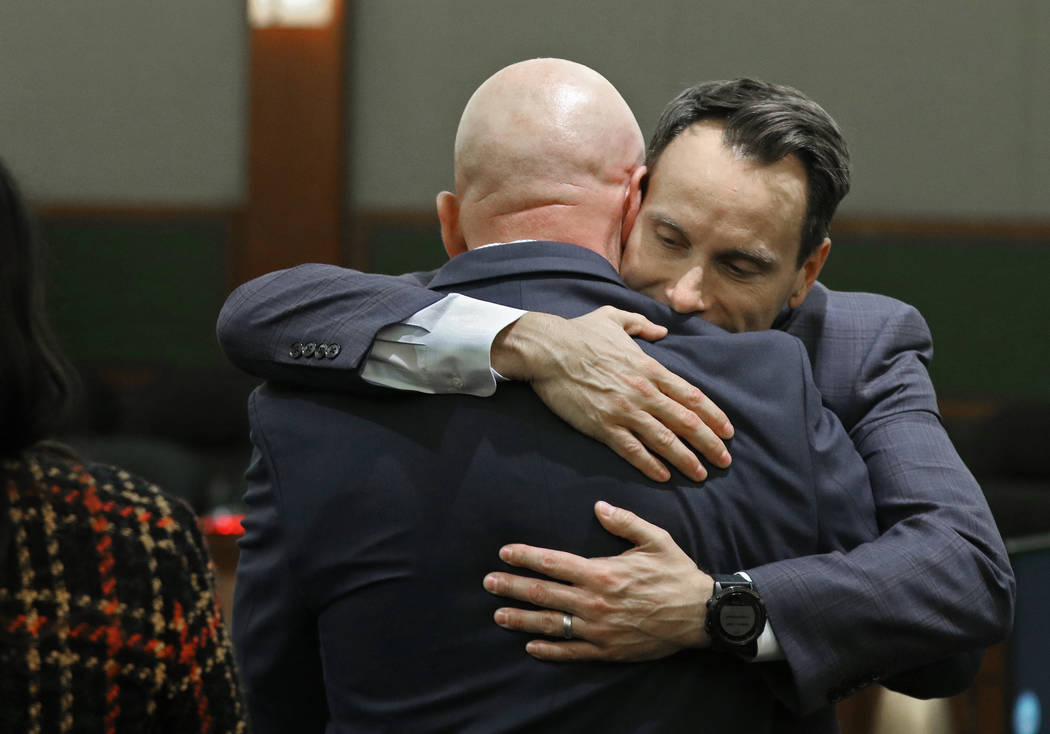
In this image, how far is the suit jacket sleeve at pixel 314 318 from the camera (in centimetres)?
134

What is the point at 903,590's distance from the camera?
1.29 meters

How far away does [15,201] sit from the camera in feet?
3.51

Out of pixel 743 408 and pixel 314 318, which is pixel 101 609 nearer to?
pixel 314 318

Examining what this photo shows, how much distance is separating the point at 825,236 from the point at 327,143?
211 inches

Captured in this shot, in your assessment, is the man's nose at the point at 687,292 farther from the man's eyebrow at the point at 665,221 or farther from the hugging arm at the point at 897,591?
the hugging arm at the point at 897,591

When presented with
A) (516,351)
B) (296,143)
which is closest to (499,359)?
(516,351)

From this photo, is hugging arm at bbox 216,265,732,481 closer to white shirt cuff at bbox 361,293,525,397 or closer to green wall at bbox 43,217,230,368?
white shirt cuff at bbox 361,293,525,397

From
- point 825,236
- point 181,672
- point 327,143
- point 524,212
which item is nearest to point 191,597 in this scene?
point 181,672

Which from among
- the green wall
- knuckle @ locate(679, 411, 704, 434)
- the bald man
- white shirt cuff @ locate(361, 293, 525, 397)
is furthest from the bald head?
the green wall

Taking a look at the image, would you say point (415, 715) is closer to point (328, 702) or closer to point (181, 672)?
point (328, 702)

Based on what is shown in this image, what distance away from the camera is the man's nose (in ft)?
4.93

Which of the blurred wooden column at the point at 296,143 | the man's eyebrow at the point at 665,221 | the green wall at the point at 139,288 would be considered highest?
the man's eyebrow at the point at 665,221

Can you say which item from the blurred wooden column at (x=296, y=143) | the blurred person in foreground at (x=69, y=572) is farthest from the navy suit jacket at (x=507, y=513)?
the blurred wooden column at (x=296, y=143)

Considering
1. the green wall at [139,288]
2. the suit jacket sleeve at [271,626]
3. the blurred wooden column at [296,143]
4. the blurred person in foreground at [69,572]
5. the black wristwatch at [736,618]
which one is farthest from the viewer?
the green wall at [139,288]
